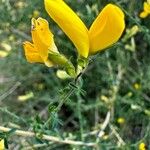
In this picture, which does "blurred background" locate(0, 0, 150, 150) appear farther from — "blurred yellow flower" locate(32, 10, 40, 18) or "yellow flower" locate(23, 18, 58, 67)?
"yellow flower" locate(23, 18, 58, 67)

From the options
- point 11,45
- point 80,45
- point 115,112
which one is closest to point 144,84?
point 115,112

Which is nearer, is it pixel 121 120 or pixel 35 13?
pixel 121 120

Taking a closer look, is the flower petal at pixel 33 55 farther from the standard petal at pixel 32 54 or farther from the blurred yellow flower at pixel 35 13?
the blurred yellow flower at pixel 35 13

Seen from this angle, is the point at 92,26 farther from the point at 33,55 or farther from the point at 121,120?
the point at 121,120

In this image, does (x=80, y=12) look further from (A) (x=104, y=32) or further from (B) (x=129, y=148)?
(A) (x=104, y=32)

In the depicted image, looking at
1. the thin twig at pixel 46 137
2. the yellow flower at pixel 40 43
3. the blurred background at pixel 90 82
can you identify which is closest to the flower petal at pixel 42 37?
the yellow flower at pixel 40 43

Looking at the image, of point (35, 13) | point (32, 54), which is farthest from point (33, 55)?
point (35, 13)
